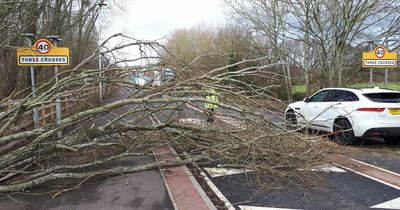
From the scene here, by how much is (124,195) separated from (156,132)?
223cm

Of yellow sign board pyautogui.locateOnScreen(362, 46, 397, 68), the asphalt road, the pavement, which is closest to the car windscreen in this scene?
the asphalt road

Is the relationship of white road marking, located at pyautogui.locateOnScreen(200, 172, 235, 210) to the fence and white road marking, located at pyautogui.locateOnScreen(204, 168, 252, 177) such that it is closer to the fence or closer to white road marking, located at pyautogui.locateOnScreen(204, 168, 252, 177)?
white road marking, located at pyautogui.locateOnScreen(204, 168, 252, 177)

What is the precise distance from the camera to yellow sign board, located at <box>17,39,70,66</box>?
1082cm

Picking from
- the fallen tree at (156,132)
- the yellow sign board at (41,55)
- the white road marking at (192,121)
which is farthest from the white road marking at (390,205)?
the yellow sign board at (41,55)

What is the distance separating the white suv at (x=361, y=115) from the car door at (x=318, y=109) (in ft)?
0.09

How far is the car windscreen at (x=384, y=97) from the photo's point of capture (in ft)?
31.8

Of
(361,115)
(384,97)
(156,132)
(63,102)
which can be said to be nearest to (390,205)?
(156,132)

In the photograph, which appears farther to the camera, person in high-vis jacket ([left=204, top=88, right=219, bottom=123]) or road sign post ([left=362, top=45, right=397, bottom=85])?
road sign post ([left=362, top=45, right=397, bottom=85])

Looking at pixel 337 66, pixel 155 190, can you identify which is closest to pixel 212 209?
pixel 155 190

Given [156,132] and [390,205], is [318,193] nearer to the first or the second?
[390,205]

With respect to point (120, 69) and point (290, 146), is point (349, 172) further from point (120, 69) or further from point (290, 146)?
point (120, 69)

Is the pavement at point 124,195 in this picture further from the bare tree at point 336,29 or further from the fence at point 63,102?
the bare tree at point 336,29

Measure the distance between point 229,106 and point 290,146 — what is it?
1.59m

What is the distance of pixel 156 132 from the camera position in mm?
7945
